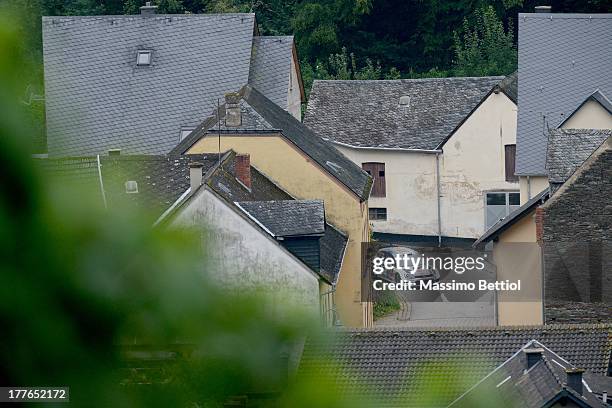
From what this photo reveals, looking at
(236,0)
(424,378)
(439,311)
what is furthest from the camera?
(236,0)

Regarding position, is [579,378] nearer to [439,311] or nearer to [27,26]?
[27,26]

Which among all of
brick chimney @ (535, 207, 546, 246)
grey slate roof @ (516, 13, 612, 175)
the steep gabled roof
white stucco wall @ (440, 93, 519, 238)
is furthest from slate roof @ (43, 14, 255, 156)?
brick chimney @ (535, 207, 546, 246)

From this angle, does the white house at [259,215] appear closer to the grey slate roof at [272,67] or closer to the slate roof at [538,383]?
the slate roof at [538,383]

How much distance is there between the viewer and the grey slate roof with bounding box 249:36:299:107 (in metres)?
35.9

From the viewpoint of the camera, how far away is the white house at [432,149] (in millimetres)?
36375

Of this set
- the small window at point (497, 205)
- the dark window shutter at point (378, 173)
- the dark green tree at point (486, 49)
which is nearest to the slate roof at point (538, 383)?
the small window at point (497, 205)

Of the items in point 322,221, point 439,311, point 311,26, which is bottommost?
point 439,311

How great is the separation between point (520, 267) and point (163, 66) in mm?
17341

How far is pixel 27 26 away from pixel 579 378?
1214 centimetres

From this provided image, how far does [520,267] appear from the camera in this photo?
2180 cm

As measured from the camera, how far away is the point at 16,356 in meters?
2.03

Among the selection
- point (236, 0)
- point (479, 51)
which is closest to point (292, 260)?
point (479, 51)

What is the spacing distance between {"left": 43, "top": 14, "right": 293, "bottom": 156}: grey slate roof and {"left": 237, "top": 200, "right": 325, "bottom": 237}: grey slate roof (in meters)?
12.5

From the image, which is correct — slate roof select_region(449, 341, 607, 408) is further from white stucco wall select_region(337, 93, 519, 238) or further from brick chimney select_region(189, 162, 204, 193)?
white stucco wall select_region(337, 93, 519, 238)
